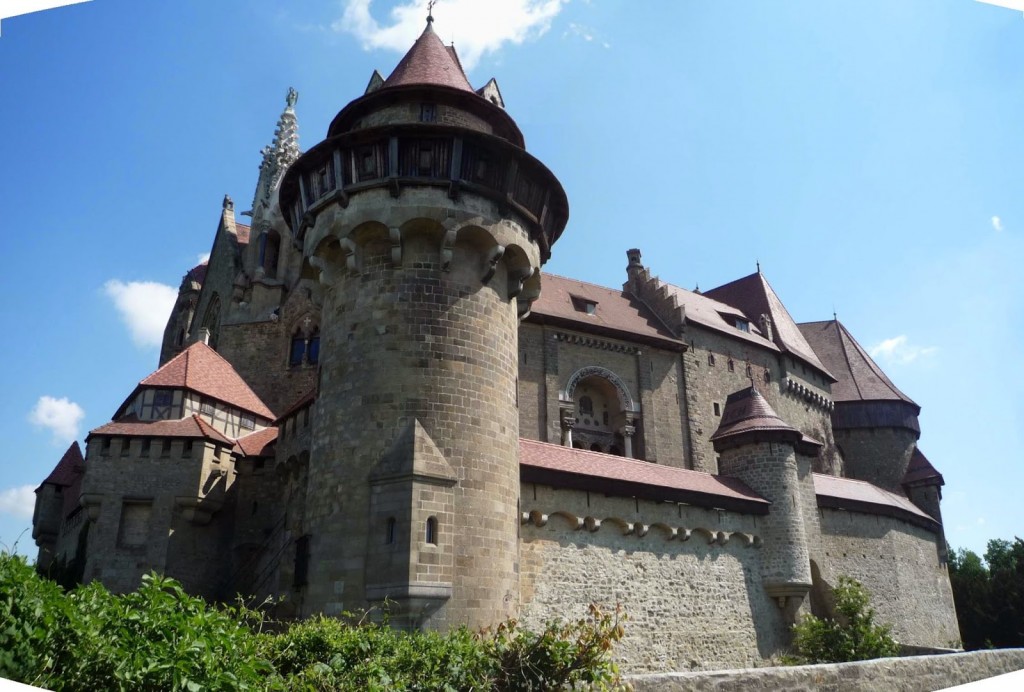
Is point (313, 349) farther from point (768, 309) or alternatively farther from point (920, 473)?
point (920, 473)

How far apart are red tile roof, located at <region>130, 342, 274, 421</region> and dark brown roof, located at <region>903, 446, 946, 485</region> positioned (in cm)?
2990

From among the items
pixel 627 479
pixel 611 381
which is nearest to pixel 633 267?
pixel 611 381

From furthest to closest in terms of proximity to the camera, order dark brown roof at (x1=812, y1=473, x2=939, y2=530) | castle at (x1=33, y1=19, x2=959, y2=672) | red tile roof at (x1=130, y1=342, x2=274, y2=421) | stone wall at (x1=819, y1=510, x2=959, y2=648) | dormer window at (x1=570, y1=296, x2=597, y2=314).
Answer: dormer window at (x1=570, y1=296, x2=597, y2=314) < dark brown roof at (x1=812, y1=473, x2=939, y2=530) < stone wall at (x1=819, y1=510, x2=959, y2=648) < red tile roof at (x1=130, y1=342, x2=274, y2=421) < castle at (x1=33, y1=19, x2=959, y2=672)

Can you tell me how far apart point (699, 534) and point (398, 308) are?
34.0 ft

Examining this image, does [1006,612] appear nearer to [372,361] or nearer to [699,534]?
[699,534]

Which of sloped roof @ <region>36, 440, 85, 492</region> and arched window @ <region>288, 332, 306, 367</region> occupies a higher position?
arched window @ <region>288, 332, 306, 367</region>

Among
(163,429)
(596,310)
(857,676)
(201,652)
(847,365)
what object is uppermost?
(847,365)

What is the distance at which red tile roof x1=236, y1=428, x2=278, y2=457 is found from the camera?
2172cm

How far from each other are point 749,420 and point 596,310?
34.9 feet

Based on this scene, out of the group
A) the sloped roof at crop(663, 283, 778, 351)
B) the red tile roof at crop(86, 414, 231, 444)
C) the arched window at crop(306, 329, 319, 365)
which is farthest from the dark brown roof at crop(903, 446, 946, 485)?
the red tile roof at crop(86, 414, 231, 444)

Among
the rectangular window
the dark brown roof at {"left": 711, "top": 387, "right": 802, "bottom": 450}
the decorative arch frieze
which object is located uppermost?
the decorative arch frieze

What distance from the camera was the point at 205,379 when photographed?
22750 mm

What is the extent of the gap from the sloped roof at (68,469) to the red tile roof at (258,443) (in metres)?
9.53

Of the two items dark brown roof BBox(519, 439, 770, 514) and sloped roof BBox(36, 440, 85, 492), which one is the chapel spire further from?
dark brown roof BBox(519, 439, 770, 514)
